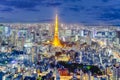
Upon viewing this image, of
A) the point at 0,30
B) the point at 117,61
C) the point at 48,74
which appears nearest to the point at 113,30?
the point at 117,61

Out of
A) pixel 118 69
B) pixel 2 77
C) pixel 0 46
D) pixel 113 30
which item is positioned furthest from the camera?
pixel 0 46

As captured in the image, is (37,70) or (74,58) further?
(74,58)

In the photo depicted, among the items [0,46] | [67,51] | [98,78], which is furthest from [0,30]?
[98,78]

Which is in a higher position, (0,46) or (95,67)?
(0,46)

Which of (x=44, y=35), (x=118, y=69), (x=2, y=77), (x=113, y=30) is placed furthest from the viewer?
(x=44, y=35)

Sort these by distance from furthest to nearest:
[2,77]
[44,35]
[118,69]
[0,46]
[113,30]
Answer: [44,35] → [0,46] → [113,30] → [118,69] → [2,77]

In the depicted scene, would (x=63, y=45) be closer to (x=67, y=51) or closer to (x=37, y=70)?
(x=67, y=51)

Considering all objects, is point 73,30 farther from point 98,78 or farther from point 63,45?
point 98,78
